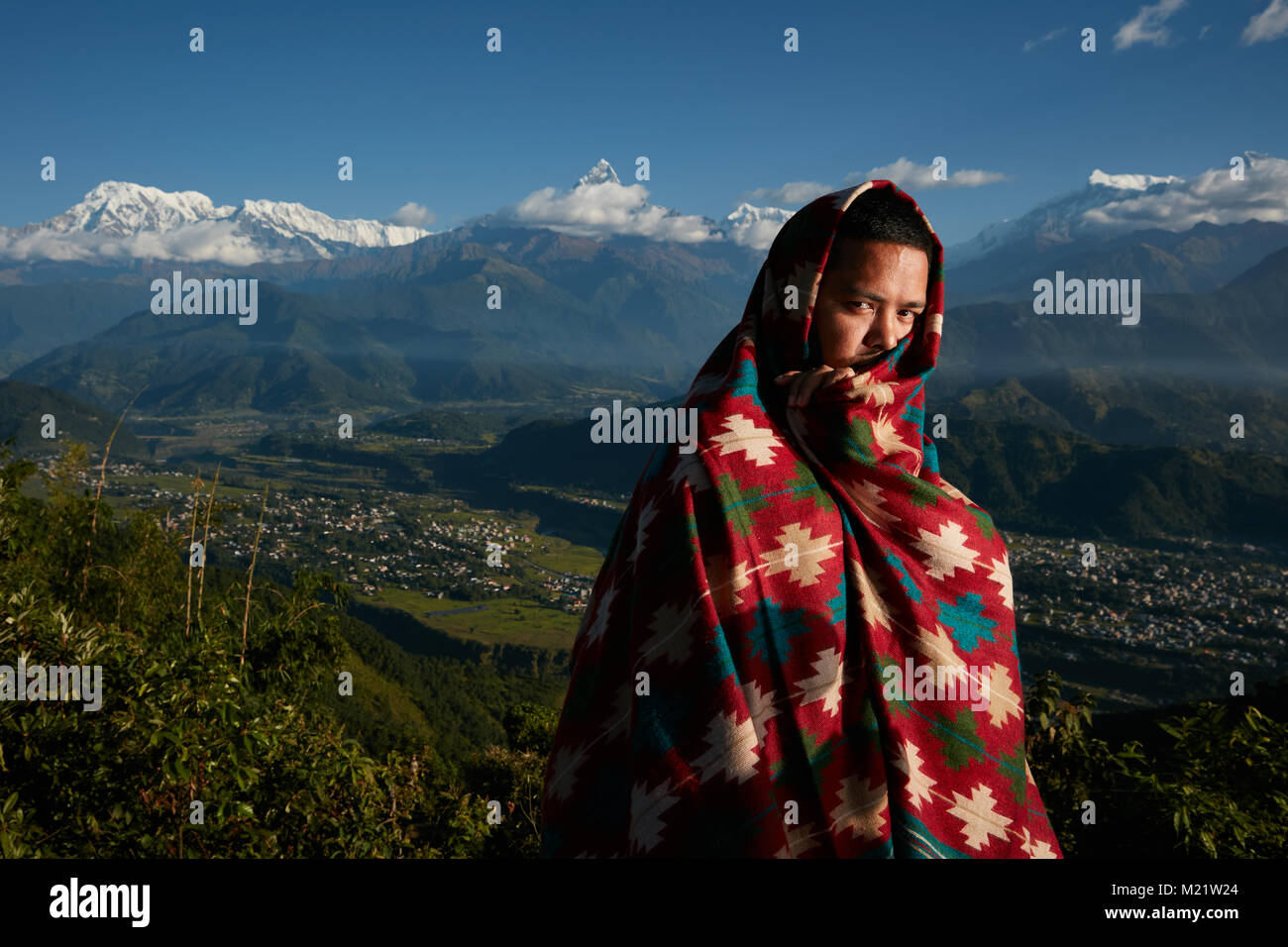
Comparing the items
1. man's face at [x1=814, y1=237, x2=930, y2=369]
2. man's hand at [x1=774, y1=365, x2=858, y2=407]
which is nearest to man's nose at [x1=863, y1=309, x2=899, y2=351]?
man's face at [x1=814, y1=237, x2=930, y2=369]

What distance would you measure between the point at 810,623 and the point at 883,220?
33.4 inches

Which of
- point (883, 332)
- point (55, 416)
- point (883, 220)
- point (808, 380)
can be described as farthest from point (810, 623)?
point (55, 416)

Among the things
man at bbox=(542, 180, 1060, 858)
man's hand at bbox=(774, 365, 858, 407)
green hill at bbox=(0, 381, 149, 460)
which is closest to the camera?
man at bbox=(542, 180, 1060, 858)

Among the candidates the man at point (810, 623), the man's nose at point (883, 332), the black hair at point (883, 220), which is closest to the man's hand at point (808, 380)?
the man at point (810, 623)

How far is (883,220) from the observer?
1561 mm

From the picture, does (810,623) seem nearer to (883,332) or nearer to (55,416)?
(883,332)

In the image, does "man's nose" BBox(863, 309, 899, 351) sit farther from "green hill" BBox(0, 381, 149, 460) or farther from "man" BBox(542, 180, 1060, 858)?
"green hill" BBox(0, 381, 149, 460)

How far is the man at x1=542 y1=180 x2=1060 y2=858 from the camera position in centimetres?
127

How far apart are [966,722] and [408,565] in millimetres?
77941

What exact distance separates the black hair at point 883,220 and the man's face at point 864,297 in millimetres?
16

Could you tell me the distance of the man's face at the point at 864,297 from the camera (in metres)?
1.55

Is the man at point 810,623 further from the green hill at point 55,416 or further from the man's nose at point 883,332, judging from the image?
the green hill at point 55,416

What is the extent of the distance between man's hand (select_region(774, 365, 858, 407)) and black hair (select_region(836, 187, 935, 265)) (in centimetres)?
30
